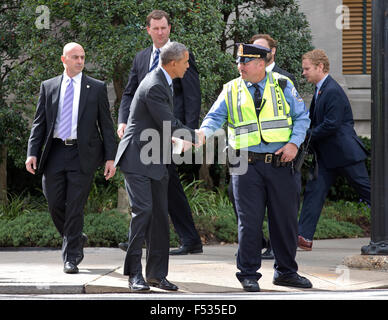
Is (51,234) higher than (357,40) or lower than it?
lower

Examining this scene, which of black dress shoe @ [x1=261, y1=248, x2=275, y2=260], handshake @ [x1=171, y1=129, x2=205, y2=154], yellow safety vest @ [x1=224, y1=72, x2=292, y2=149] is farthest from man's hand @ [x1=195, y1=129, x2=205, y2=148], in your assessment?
black dress shoe @ [x1=261, y1=248, x2=275, y2=260]

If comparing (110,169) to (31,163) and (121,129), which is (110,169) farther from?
(31,163)

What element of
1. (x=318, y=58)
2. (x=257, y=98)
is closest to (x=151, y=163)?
(x=257, y=98)

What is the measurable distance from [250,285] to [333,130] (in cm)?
270

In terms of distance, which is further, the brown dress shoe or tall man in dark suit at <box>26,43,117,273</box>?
the brown dress shoe

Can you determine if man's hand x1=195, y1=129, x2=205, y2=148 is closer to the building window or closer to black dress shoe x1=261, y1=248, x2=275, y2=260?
black dress shoe x1=261, y1=248, x2=275, y2=260

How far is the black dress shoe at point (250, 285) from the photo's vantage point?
18.6 feet

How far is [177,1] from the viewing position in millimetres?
9281

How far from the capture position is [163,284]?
18.8 ft

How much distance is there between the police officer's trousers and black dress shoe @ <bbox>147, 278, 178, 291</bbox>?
52 centimetres

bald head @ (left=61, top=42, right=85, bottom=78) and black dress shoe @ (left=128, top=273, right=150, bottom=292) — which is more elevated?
bald head @ (left=61, top=42, right=85, bottom=78)

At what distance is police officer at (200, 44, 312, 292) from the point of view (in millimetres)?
5746

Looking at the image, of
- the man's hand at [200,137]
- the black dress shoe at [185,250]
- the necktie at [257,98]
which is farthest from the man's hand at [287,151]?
the black dress shoe at [185,250]
